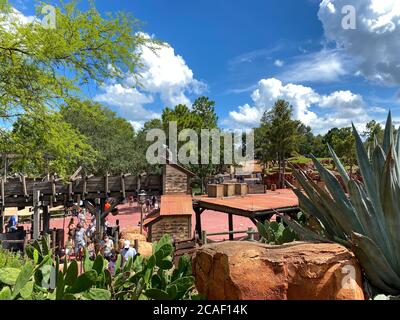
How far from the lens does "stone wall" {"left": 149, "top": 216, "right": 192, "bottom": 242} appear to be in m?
14.1

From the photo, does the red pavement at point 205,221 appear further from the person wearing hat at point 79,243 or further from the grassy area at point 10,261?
the grassy area at point 10,261

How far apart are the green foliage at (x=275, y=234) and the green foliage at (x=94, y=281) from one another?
93 cm

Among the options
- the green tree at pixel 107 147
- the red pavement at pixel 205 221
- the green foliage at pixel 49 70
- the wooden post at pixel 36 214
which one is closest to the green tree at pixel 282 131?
the red pavement at pixel 205 221

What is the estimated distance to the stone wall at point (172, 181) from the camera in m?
19.1

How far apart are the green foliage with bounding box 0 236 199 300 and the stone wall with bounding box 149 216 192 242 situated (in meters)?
11.8

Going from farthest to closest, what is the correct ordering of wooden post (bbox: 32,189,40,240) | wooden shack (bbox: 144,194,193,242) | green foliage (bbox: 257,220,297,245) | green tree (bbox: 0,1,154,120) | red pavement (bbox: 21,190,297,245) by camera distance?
red pavement (bbox: 21,190,297,245) → wooden shack (bbox: 144,194,193,242) → wooden post (bbox: 32,189,40,240) → green tree (bbox: 0,1,154,120) → green foliage (bbox: 257,220,297,245)

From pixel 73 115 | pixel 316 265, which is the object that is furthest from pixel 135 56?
pixel 73 115

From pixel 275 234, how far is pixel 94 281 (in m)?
1.81

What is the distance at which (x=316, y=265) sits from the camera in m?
1.82

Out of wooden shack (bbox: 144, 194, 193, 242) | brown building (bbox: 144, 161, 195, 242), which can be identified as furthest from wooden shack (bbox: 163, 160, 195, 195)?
wooden shack (bbox: 144, 194, 193, 242)

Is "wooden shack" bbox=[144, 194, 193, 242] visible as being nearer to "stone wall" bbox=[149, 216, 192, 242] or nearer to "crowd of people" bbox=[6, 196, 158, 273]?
"stone wall" bbox=[149, 216, 192, 242]

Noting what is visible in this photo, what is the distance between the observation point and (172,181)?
1916 cm

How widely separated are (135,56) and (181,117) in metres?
27.1
